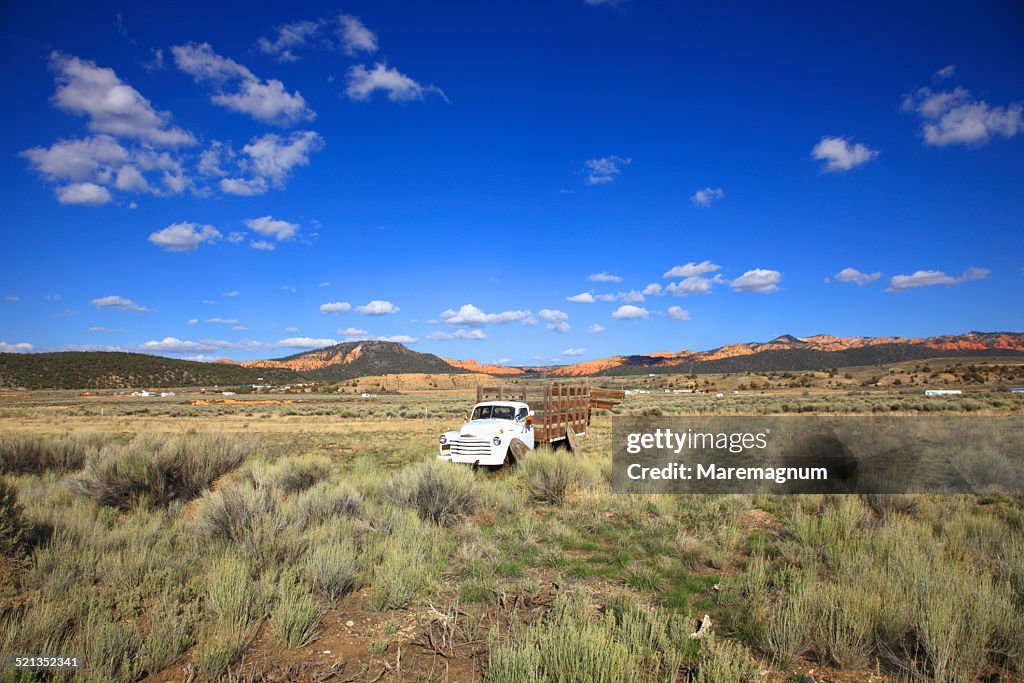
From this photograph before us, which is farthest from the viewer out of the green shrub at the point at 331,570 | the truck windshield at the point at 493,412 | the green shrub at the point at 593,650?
the truck windshield at the point at 493,412

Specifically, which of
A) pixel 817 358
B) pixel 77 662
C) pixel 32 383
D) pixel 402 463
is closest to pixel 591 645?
pixel 77 662

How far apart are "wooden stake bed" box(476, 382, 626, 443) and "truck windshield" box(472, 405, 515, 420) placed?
3.64ft

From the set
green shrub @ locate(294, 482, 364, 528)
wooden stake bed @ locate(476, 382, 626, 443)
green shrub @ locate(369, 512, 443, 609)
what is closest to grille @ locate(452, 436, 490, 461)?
wooden stake bed @ locate(476, 382, 626, 443)

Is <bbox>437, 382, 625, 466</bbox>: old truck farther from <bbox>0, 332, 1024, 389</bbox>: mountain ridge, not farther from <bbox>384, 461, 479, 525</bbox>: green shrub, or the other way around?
<bbox>0, 332, 1024, 389</bbox>: mountain ridge

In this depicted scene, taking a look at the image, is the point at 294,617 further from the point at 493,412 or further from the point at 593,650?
the point at 493,412

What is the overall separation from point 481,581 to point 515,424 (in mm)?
7911

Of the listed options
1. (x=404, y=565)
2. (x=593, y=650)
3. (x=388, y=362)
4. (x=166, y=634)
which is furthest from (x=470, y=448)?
(x=388, y=362)

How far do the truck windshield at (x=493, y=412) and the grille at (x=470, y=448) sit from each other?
1344mm

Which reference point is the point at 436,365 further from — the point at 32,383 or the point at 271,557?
the point at 271,557

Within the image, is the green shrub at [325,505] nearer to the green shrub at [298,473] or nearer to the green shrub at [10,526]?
the green shrub at [298,473]

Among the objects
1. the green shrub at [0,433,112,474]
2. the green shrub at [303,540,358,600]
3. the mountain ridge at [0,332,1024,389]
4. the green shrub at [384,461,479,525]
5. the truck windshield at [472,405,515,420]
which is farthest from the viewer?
the mountain ridge at [0,332,1024,389]

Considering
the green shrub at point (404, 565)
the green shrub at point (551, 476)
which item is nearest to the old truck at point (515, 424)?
the green shrub at point (551, 476)

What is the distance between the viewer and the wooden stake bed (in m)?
16.0

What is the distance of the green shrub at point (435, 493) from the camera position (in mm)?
8992
